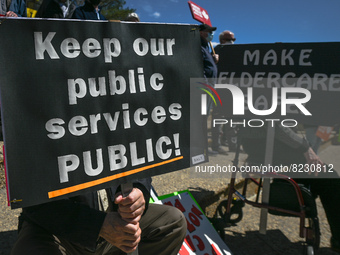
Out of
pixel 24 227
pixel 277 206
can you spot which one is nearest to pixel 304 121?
pixel 277 206

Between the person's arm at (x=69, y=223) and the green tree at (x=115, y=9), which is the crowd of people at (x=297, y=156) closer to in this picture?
the person's arm at (x=69, y=223)

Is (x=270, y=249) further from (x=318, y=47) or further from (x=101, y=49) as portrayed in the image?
(x=101, y=49)

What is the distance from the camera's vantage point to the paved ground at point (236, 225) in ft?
7.76

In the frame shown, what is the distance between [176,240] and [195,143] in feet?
2.02

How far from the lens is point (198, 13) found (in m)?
3.12

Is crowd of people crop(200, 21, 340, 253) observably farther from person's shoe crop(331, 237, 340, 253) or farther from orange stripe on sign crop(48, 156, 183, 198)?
orange stripe on sign crop(48, 156, 183, 198)

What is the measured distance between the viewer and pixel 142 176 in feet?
4.13

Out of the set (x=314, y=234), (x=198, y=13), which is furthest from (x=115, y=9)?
(x=314, y=234)

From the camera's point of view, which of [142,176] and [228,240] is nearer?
[142,176]

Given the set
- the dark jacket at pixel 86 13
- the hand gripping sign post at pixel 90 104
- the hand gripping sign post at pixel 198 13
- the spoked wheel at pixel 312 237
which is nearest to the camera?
the hand gripping sign post at pixel 90 104

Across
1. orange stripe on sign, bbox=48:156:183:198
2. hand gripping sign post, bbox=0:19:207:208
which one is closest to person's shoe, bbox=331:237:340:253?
hand gripping sign post, bbox=0:19:207:208

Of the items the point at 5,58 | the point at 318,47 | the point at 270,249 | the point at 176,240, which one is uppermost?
the point at 318,47

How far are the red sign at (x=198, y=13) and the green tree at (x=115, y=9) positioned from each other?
578 inches

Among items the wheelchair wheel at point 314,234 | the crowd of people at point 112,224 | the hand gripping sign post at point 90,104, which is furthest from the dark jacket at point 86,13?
the wheelchair wheel at point 314,234
